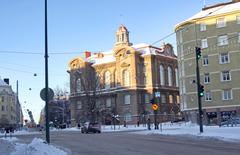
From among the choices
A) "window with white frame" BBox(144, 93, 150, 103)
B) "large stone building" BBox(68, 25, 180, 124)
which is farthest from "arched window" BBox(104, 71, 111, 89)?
"window with white frame" BBox(144, 93, 150, 103)

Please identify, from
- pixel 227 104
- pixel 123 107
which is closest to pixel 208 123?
pixel 227 104

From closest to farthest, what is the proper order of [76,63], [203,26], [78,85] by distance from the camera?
[203,26] < [76,63] < [78,85]

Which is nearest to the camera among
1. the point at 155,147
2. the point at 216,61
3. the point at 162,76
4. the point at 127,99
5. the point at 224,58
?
the point at 155,147

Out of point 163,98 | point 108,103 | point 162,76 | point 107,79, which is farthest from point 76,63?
point 163,98

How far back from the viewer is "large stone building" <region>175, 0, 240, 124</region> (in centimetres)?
7038

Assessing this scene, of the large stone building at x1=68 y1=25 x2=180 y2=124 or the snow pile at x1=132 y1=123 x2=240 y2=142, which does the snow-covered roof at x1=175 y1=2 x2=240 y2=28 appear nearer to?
the snow pile at x1=132 y1=123 x2=240 y2=142

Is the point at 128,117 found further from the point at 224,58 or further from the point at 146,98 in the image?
the point at 224,58

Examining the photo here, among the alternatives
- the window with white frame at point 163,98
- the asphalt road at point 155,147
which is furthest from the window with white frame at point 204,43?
the asphalt road at point 155,147

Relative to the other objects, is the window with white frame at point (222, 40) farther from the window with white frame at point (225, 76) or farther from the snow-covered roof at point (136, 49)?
the snow-covered roof at point (136, 49)

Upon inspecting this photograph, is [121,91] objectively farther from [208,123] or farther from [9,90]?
[9,90]

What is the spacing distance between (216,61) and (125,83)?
39632 mm

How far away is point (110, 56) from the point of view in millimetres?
118062

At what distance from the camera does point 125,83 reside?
357ft

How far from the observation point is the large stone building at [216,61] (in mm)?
70375
